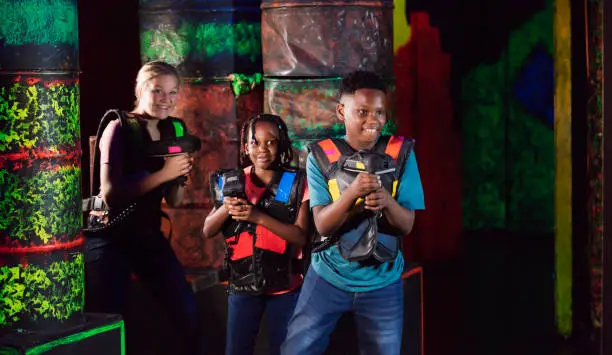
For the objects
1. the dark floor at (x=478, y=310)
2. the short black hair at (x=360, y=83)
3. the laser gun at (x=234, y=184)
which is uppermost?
the short black hair at (x=360, y=83)

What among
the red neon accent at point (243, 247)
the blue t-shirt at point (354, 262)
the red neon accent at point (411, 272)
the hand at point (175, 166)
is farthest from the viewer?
the red neon accent at point (411, 272)

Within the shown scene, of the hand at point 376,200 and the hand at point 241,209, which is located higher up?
the hand at point 376,200

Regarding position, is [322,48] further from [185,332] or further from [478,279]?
[478,279]

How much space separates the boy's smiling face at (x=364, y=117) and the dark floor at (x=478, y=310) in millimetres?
1032

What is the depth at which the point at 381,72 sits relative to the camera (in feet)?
18.7

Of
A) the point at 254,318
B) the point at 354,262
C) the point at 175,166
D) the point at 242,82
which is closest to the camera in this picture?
the point at 354,262

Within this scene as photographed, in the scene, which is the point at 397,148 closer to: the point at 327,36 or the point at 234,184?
the point at 234,184

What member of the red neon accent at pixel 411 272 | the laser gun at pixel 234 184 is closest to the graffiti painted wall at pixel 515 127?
the red neon accent at pixel 411 272

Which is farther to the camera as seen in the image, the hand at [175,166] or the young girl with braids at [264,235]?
the hand at [175,166]

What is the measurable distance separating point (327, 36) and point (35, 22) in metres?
1.82

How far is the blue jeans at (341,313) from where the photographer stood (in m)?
4.34

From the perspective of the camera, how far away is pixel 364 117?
435cm

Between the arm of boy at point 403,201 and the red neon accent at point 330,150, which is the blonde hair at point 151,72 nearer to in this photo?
the red neon accent at point 330,150

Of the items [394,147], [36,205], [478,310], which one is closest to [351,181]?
[394,147]
